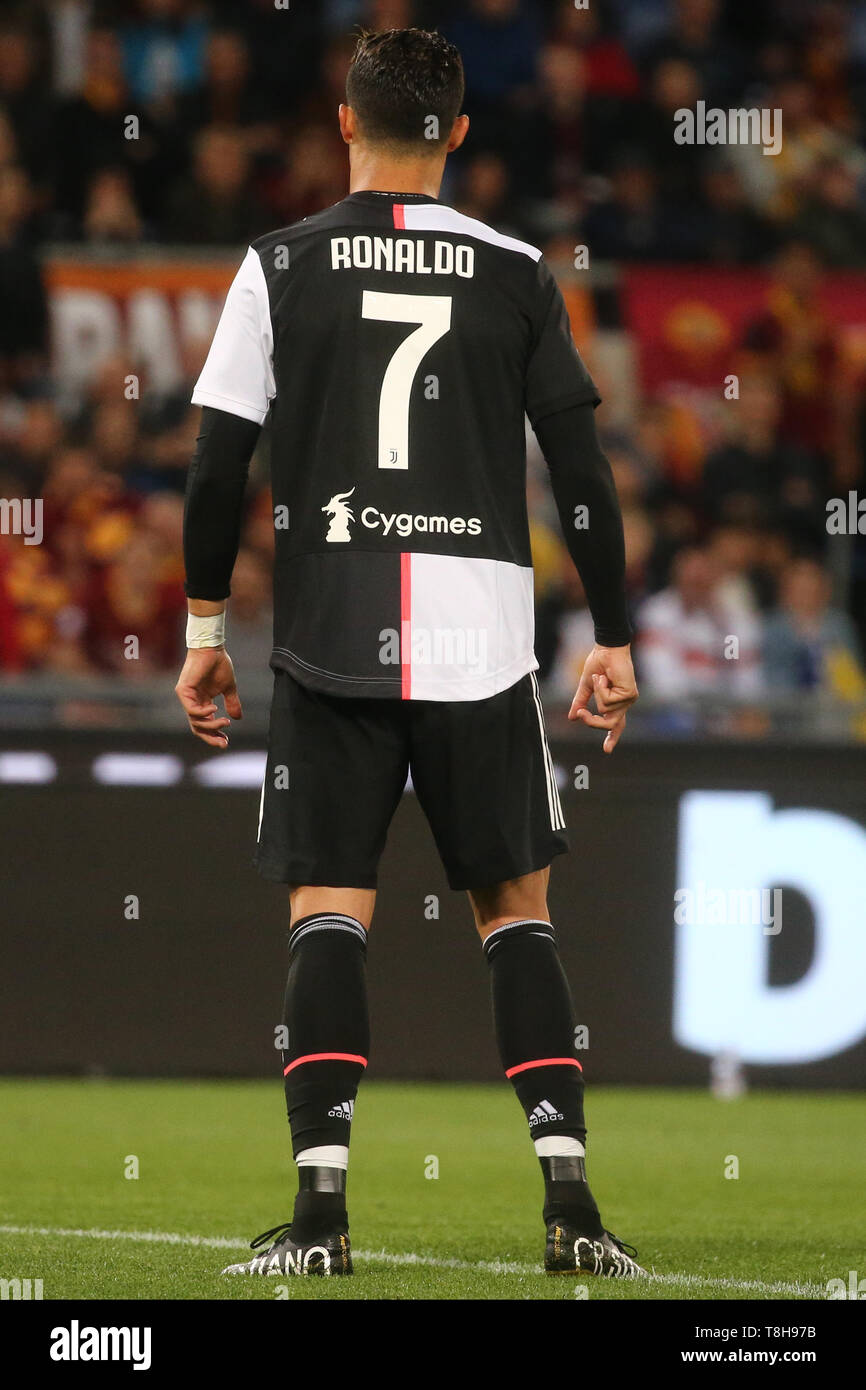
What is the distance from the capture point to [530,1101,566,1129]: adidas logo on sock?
12.1 feet

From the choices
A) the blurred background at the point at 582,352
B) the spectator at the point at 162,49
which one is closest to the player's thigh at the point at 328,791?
the blurred background at the point at 582,352

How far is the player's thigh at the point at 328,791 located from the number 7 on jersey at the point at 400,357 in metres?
0.44

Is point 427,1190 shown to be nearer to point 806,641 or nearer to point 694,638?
point 694,638

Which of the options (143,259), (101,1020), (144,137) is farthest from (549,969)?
(144,137)

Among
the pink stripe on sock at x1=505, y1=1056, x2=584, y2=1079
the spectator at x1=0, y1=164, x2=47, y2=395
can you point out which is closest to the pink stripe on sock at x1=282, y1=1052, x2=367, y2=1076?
the pink stripe on sock at x1=505, y1=1056, x2=584, y2=1079

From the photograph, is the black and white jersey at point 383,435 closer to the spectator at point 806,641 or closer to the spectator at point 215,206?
the spectator at point 806,641

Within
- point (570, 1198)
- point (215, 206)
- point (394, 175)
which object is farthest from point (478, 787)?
point (215, 206)

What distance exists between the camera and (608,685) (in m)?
3.85

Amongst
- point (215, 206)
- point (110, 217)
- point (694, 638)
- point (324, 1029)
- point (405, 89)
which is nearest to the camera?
point (324, 1029)

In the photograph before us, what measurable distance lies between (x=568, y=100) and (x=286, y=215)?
6.22ft

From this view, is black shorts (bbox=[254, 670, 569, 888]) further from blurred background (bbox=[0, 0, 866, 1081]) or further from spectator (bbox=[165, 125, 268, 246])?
spectator (bbox=[165, 125, 268, 246])

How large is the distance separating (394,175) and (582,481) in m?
0.65

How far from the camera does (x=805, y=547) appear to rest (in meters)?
9.98

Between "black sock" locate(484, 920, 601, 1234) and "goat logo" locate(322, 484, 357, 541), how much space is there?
0.75 m
